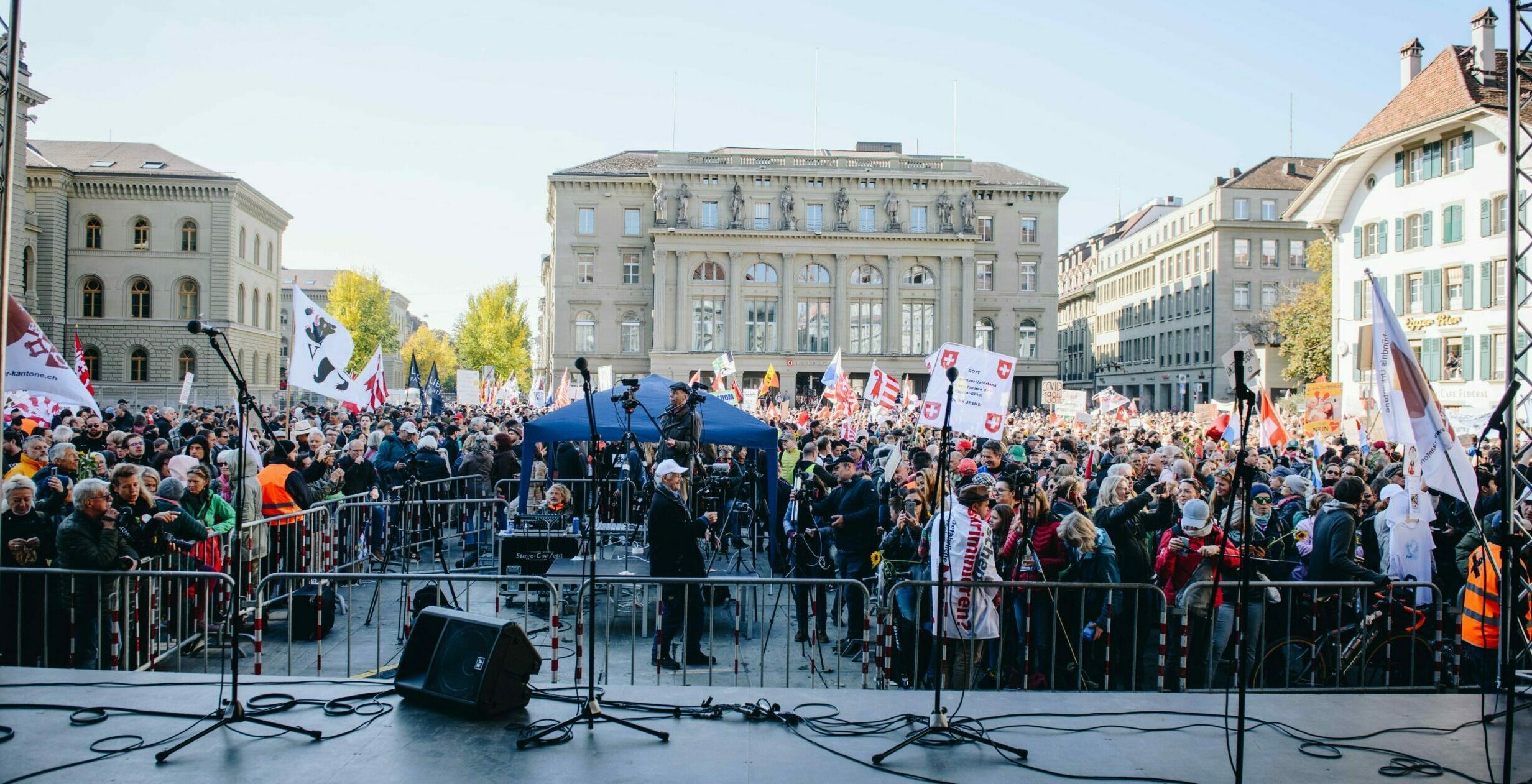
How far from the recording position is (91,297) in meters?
58.1

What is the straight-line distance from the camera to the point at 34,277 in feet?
182

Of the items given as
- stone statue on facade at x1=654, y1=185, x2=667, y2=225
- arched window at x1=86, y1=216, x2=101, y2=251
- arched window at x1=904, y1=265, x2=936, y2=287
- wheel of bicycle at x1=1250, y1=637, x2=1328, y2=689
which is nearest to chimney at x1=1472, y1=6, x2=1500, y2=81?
wheel of bicycle at x1=1250, y1=637, x2=1328, y2=689

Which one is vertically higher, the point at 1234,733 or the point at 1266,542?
the point at 1266,542

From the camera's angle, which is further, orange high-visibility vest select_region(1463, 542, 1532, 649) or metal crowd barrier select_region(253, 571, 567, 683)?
metal crowd barrier select_region(253, 571, 567, 683)

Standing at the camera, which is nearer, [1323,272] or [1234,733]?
[1234,733]

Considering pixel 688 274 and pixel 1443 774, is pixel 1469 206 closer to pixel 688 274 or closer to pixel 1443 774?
pixel 1443 774

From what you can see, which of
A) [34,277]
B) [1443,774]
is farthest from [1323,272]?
[34,277]

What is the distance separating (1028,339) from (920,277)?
995 cm

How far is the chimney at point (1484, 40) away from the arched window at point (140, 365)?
62776 millimetres

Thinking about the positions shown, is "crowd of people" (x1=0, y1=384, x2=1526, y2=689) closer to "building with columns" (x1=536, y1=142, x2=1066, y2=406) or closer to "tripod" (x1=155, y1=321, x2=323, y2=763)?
"tripod" (x1=155, y1=321, x2=323, y2=763)

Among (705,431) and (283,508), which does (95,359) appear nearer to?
(283,508)

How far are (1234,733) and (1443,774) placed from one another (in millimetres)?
1068

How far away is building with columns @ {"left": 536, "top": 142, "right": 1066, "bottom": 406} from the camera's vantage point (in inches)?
2793

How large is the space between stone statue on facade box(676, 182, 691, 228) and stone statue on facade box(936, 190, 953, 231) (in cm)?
1717
